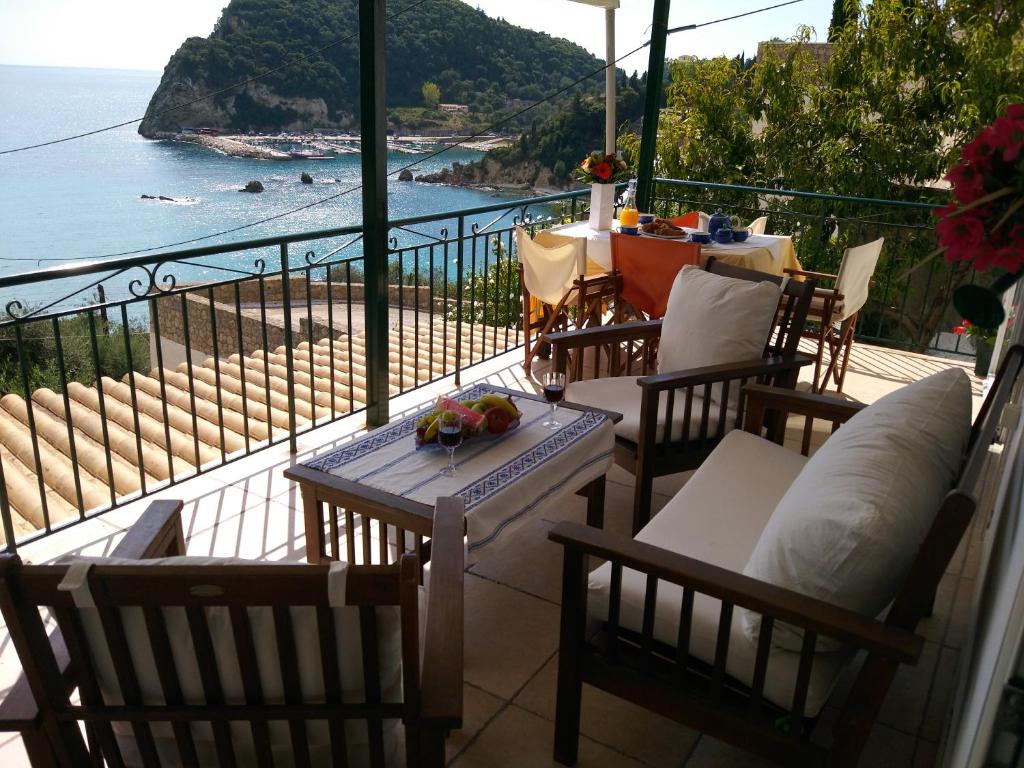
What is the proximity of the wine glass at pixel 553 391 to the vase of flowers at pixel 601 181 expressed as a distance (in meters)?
2.39

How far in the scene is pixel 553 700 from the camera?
2.06 metres

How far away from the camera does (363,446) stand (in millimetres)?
2443

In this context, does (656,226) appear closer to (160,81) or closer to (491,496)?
(491,496)

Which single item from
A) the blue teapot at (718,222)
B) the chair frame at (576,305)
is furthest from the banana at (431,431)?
the blue teapot at (718,222)

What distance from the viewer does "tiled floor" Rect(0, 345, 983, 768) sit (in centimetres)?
190

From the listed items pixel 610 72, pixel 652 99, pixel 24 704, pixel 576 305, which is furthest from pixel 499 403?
pixel 610 72

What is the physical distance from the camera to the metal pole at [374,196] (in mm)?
3211

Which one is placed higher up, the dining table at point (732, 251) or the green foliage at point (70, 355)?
the dining table at point (732, 251)

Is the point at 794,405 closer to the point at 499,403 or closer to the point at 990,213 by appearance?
the point at 499,403

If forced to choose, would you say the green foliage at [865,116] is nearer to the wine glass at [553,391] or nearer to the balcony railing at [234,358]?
the balcony railing at [234,358]

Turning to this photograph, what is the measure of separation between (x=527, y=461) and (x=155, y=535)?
107 centimetres

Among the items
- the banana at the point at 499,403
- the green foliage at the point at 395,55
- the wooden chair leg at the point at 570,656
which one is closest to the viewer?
the wooden chair leg at the point at 570,656

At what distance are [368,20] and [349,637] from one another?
274cm

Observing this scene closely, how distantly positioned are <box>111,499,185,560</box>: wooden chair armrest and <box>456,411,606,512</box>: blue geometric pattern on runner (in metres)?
0.72
